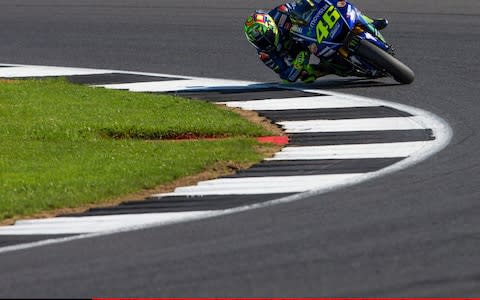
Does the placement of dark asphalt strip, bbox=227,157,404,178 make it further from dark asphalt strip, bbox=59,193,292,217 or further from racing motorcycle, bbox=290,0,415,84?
racing motorcycle, bbox=290,0,415,84

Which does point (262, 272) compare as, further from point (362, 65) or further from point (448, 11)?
point (448, 11)

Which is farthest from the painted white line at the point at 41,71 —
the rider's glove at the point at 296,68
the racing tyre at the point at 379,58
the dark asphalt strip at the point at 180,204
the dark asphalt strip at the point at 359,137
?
the dark asphalt strip at the point at 180,204

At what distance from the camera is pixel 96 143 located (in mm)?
12250

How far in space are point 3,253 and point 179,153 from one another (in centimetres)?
342

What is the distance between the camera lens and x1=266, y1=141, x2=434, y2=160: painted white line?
11336 millimetres

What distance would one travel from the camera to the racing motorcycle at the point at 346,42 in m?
14.7

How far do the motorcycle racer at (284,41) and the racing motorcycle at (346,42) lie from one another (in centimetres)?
10

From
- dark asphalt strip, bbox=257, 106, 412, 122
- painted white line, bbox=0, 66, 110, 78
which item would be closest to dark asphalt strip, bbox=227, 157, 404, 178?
dark asphalt strip, bbox=257, 106, 412, 122

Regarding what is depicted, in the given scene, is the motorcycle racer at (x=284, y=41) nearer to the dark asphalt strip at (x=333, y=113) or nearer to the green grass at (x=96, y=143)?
the green grass at (x=96, y=143)

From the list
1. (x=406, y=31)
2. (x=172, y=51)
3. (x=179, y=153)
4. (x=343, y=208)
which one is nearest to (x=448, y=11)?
(x=406, y=31)

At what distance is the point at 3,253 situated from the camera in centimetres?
834

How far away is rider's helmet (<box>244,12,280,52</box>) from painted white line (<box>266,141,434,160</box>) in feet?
11.9

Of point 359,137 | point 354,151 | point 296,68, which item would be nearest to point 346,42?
point 296,68

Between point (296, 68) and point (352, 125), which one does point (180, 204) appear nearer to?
point (352, 125)
